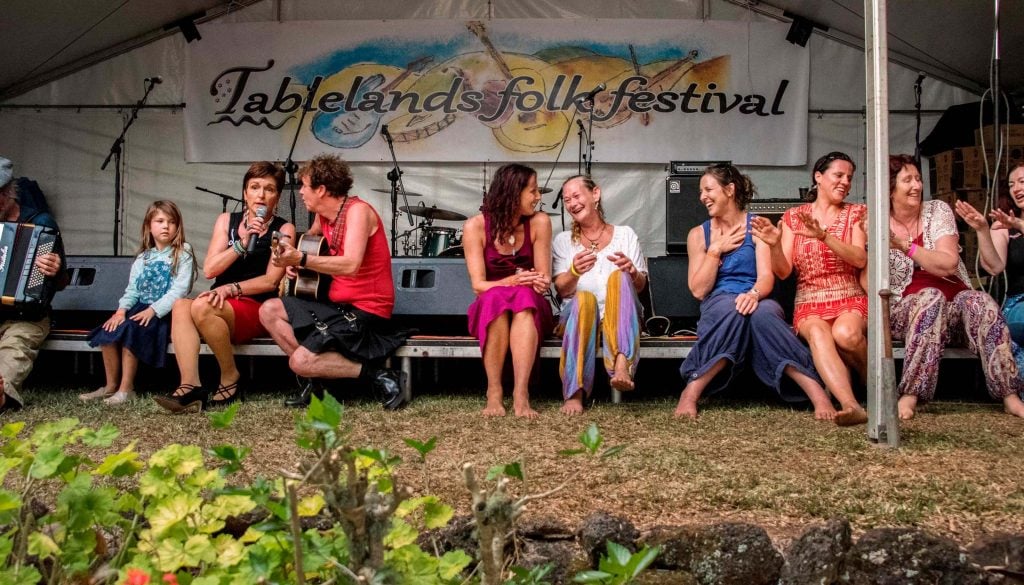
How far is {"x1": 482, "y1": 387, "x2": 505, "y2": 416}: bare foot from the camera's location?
352cm

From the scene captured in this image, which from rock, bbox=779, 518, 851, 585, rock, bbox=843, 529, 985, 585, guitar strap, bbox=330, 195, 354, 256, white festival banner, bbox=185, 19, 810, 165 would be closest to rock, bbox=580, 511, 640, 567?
rock, bbox=779, 518, 851, 585

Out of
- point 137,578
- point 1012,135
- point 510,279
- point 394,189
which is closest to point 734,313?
point 510,279

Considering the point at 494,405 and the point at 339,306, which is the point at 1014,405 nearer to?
the point at 494,405

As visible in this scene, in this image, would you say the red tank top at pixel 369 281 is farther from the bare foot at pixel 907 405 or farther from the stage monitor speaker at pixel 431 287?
the bare foot at pixel 907 405

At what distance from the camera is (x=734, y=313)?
11.8ft

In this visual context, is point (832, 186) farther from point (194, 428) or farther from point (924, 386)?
point (194, 428)

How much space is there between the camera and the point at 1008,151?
19.7 feet

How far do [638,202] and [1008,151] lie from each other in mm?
2404

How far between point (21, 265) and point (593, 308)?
239 cm

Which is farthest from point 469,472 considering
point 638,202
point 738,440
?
point 638,202

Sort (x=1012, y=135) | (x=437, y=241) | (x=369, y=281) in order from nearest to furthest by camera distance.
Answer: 1. (x=369, y=281)
2. (x=437, y=241)
3. (x=1012, y=135)

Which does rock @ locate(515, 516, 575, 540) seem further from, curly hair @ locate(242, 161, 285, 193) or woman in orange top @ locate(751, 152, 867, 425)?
curly hair @ locate(242, 161, 285, 193)

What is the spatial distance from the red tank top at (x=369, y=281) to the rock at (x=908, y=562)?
102 inches

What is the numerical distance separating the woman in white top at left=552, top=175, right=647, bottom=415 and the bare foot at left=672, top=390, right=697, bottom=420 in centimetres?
20
